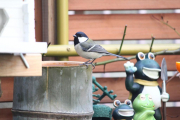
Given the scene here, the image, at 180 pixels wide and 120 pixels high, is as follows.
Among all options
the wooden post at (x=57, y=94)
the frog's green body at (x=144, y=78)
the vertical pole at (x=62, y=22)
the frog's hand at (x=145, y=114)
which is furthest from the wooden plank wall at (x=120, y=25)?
the wooden post at (x=57, y=94)

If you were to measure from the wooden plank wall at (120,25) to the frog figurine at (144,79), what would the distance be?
362 mm

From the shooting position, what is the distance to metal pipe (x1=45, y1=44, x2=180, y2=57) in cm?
232

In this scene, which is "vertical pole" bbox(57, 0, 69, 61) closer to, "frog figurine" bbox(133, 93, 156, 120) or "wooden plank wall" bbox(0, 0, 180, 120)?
"wooden plank wall" bbox(0, 0, 180, 120)

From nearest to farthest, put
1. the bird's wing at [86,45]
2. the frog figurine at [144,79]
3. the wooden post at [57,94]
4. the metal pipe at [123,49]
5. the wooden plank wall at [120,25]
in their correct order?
the wooden post at [57,94]
the bird's wing at [86,45]
the frog figurine at [144,79]
the metal pipe at [123,49]
the wooden plank wall at [120,25]

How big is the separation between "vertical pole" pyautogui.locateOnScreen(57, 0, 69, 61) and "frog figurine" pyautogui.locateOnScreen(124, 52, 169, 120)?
1.84 ft

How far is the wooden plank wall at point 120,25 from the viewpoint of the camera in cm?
248

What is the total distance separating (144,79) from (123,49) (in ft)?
1.14

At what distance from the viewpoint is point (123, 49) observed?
7.82 feet

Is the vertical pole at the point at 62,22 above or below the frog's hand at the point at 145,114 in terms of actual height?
above

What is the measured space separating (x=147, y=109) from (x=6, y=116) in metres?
1.04

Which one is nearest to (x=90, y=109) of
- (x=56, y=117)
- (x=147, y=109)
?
(x=56, y=117)

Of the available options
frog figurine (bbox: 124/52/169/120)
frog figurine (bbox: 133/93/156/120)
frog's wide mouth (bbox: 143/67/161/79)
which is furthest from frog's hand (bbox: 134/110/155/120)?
frog's wide mouth (bbox: 143/67/161/79)

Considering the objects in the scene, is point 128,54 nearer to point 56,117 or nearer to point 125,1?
point 125,1

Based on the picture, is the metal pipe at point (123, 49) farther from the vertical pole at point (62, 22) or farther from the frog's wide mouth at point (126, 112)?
the frog's wide mouth at point (126, 112)
